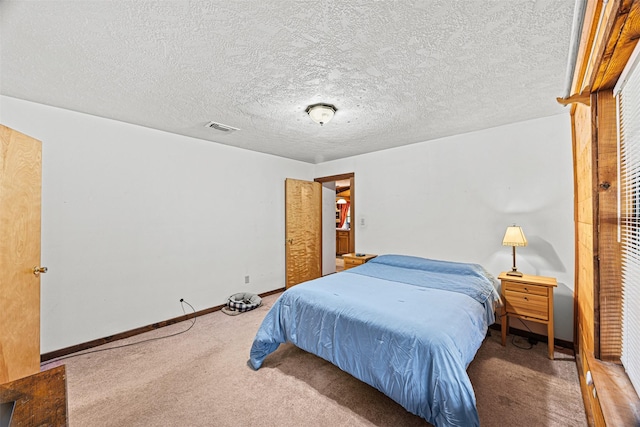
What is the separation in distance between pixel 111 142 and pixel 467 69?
11.7 feet

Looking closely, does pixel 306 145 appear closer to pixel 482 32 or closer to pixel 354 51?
pixel 354 51

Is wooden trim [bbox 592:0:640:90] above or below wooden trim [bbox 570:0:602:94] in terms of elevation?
below

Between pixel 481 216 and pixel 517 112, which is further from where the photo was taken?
pixel 481 216

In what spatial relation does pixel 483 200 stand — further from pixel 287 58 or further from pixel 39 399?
pixel 39 399

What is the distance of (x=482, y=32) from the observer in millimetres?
1499

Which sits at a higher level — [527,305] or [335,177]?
[335,177]

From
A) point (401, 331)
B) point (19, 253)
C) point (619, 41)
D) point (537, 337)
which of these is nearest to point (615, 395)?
point (401, 331)

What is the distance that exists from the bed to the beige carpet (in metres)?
0.24

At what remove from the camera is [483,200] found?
10.4 feet

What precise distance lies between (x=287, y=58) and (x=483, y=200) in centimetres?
283

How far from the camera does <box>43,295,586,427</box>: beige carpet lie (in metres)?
1.70

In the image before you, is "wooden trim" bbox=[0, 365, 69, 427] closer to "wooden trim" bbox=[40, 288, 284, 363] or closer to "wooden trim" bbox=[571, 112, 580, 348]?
"wooden trim" bbox=[40, 288, 284, 363]

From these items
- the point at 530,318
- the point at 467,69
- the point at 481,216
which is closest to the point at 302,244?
the point at 481,216

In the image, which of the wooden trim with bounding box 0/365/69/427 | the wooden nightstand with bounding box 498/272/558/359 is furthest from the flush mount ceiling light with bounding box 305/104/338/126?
the wooden nightstand with bounding box 498/272/558/359
